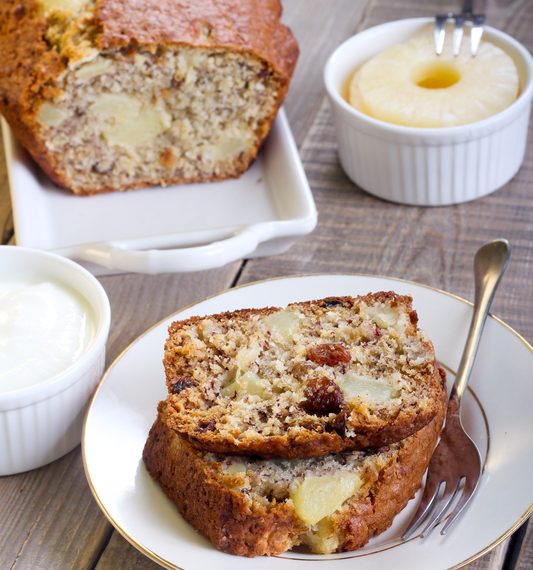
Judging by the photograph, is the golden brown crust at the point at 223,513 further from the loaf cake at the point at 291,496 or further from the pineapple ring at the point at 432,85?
the pineapple ring at the point at 432,85

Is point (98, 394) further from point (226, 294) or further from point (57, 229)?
point (57, 229)

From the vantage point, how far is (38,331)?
1866mm

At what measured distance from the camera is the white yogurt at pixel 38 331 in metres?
1.81

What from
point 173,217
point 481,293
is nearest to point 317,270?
point 173,217

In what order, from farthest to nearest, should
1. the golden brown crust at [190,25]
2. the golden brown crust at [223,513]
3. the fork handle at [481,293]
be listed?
the golden brown crust at [190,25]
the fork handle at [481,293]
the golden brown crust at [223,513]

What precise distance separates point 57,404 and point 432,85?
1460mm

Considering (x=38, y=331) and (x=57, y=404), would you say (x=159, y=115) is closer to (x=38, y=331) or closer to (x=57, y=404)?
(x=38, y=331)

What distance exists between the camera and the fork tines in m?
2.66

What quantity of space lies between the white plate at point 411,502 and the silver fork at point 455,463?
21 mm

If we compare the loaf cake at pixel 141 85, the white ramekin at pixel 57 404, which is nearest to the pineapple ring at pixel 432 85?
the loaf cake at pixel 141 85

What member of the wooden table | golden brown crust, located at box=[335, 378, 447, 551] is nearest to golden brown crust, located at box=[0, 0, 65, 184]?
the wooden table

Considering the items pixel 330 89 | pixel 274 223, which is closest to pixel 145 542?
pixel 274 223

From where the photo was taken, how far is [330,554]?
61.9 inches

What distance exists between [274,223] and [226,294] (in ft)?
1.03
